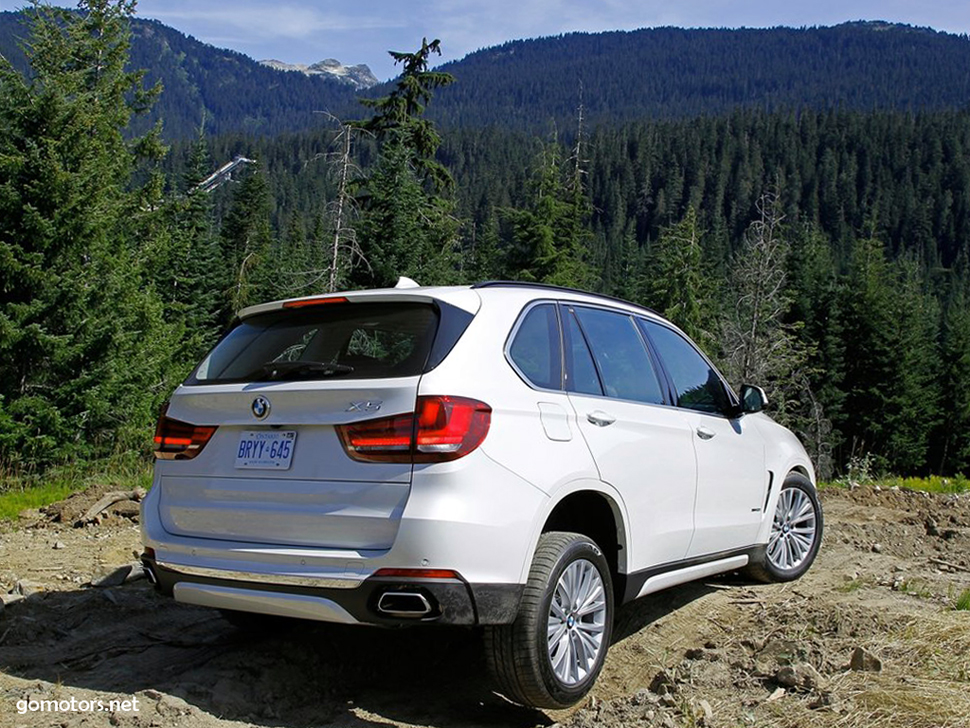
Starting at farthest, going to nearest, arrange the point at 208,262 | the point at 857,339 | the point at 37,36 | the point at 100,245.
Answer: the point at 857,339 → the point at 208,262 → the point at 37,36 → the point at 100,245

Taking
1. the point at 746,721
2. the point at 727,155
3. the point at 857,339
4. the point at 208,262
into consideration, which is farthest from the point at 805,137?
the point at 746,721

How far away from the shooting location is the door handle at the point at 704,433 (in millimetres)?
5027

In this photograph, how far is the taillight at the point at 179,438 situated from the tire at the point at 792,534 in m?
3.80

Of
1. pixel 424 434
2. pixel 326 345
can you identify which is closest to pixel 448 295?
pixel 326 345

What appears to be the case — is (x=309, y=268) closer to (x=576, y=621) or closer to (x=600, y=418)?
(x=600, y=418)

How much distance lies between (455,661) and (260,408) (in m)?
1.86

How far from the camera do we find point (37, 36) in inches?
740

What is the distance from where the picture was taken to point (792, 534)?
630cm

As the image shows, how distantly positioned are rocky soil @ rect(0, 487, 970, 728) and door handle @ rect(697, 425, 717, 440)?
111 cm

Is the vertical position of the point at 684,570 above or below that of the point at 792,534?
above

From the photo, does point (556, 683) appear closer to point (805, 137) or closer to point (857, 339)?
point (857, 339)

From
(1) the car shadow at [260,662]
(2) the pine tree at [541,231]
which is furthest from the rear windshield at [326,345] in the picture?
(2) the pine tree at [541,231]

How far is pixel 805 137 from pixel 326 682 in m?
202

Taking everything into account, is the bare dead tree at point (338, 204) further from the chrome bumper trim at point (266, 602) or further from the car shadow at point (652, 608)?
the chrome bumper trim at point (266, 602)
